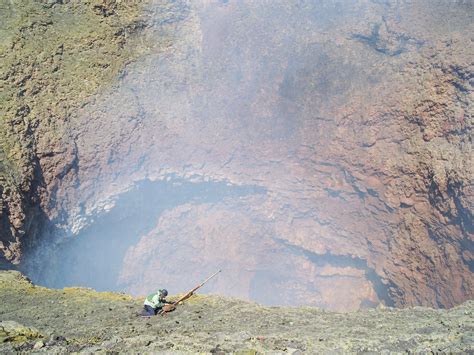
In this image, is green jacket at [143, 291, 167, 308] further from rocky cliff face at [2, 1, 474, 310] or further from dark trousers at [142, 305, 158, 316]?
rocky cliff face at [2, 1, 474, 310]

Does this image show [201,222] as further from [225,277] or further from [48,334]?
[48,334]

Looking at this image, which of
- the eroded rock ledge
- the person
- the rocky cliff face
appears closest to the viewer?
the eroded rock ledge

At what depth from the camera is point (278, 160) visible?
17.2 m

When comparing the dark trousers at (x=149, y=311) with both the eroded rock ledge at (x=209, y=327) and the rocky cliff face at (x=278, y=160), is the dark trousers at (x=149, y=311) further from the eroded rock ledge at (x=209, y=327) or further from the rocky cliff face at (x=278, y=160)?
the rocky cliff face at (x=278, y=160)

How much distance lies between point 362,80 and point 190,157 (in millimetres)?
7522

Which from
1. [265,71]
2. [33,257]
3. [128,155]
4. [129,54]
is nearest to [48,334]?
[33,257]

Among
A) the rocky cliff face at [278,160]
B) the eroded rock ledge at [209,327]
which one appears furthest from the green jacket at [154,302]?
the rocky cliff face at [278,160]

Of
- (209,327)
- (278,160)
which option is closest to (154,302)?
(209,327)

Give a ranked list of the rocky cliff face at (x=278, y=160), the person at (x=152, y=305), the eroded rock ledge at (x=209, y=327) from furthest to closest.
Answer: the rocky cliff face at (x=278, y=160) → the person at (x=152, y=305) → the eroded rock ledge at (x=209, y=327)

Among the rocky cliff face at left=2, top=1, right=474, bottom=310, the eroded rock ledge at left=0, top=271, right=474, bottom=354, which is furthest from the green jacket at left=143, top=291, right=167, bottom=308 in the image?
the rocky cliff face at left=2, top=1, right=474, bottom=310

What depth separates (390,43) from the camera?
1598 centimetres

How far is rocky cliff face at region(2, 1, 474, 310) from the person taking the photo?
14039mm

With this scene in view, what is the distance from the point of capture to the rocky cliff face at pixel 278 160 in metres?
14.0

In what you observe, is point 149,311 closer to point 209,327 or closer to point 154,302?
point 154,302
